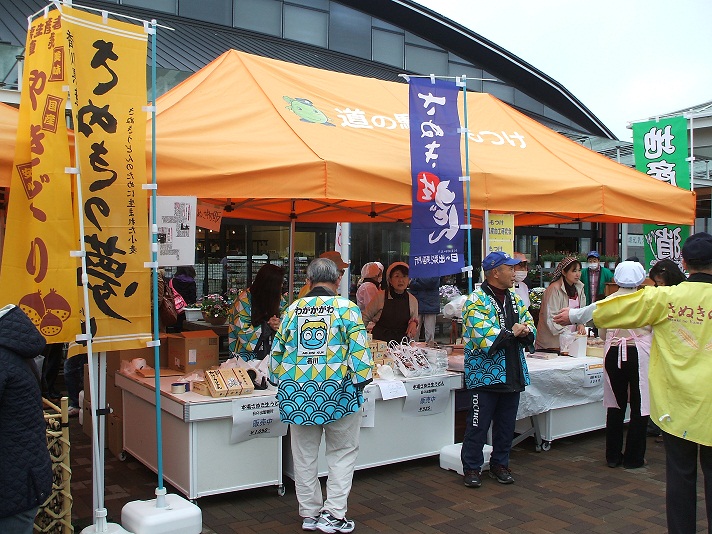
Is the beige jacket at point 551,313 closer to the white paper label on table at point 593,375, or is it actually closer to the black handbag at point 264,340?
the white paper label on table at point 593,375

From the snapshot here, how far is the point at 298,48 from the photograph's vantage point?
55.2ft

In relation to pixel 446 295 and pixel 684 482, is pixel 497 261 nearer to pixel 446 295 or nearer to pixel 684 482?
pixel 684 482

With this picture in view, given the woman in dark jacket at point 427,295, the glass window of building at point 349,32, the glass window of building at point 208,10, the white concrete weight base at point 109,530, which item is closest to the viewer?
the white concrete weight base at point 109,530

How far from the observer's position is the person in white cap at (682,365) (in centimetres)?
329

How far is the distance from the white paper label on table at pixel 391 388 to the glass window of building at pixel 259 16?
13051mm

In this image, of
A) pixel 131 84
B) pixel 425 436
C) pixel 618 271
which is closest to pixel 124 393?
pixel 425 436

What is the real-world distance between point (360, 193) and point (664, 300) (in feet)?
7.55

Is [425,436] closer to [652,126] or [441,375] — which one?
[441,375]

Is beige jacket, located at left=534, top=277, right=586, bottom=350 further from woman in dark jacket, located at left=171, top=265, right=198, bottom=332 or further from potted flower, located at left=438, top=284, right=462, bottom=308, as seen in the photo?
woman in dark jacket, located at left=171, top=265, right=198, bottom=332

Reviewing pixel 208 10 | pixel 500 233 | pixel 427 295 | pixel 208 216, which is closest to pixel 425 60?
pixel 208 10

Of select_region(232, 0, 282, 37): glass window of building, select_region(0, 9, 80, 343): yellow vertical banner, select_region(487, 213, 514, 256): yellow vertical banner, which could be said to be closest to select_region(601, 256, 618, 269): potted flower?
select_region(232, 0, 282, 37): glass window of building

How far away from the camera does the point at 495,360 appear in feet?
16.1

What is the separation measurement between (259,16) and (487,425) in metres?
14.0

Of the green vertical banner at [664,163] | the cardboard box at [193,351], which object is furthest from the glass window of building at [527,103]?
the cardboard box at [193,351]
